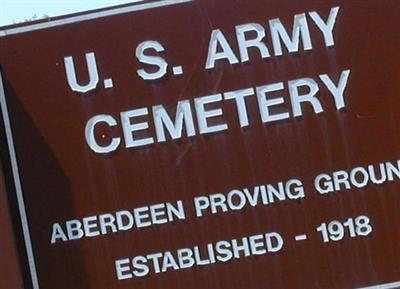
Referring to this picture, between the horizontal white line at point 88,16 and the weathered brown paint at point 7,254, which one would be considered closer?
the weathered brown paint at point 7,254

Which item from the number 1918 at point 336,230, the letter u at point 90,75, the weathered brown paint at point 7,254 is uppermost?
the letter u at point 90,75

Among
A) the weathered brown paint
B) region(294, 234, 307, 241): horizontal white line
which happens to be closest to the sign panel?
region(294, 234, 307, 241): horizontal white line

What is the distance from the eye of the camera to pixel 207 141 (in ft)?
13.3

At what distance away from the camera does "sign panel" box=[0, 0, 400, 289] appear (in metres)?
4.05

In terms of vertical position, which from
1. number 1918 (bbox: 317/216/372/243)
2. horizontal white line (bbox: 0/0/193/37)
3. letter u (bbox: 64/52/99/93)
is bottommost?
number 1918 (bbox: 317/216/372/243)

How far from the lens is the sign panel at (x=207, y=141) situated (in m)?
4.05

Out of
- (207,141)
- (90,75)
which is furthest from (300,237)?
(90,75)

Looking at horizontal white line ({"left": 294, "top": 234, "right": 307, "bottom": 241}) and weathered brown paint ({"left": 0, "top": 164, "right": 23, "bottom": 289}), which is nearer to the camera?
weathered brown paint ({"left": 0, "top": 164, "right": 23, "bottom": 289})

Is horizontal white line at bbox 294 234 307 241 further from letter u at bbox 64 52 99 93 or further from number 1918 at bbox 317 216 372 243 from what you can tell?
letter u at bbox 64 52 99 93

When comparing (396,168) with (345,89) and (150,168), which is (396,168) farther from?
(150,168)

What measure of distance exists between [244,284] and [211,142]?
645 millimetres

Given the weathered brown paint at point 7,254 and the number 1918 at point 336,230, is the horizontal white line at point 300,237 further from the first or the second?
the weathered brown paint at point 7,254

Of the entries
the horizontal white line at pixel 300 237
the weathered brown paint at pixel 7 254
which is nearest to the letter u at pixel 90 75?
the weathered brown paint at pixel 7 254

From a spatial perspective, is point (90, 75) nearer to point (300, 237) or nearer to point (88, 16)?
point (88, 16)
